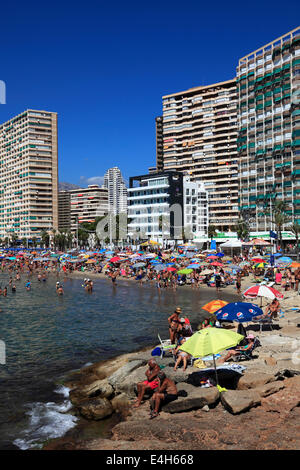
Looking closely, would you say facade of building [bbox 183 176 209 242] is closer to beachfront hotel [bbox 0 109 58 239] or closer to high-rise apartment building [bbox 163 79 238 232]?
high-rise apartment building [bbox 163 79 238 232]

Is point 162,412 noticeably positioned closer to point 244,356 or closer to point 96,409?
point 96,409

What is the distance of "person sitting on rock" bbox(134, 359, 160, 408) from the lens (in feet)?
34.9

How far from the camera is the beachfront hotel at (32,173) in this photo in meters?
136

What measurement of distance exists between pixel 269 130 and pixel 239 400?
84.7 metres

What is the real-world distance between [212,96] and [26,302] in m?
94.2

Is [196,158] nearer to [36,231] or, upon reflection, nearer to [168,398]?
[36,231]

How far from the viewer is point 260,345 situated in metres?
14.4

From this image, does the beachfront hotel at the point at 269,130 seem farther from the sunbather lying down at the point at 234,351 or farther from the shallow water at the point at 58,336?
the sunbather lying down at the point at 234,351

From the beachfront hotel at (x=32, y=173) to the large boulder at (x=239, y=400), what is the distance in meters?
135

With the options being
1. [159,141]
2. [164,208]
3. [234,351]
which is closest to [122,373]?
[234,351]

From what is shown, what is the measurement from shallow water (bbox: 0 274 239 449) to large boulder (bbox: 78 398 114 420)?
409mm

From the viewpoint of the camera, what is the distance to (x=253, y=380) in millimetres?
10539

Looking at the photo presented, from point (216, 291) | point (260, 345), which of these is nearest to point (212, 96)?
point (216, 291)

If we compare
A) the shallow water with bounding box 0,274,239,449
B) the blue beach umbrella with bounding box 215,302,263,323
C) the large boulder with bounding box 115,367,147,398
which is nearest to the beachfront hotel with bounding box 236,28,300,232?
the shallow water with bounding box 0,274,239,449
